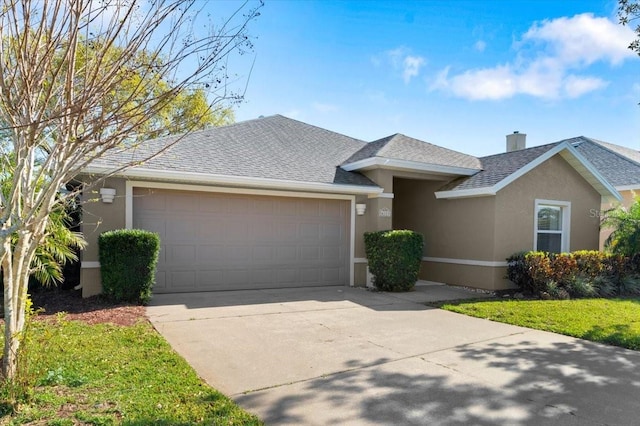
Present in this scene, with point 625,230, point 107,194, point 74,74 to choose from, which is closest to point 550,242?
point 625,230

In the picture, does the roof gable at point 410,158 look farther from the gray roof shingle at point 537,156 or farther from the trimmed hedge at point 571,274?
the trimmed hedge at point 571,274

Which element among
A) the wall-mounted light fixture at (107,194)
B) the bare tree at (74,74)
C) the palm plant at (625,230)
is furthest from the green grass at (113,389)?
the palm plant at (625,230)

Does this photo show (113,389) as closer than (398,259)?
Yes

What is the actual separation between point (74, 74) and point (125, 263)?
5025 millimetres

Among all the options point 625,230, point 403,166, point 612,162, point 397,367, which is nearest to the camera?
point 397,367

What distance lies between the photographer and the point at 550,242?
1202 centimetres

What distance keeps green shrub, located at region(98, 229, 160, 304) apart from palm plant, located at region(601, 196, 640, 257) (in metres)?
12.4

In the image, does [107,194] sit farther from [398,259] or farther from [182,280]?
[398,259]

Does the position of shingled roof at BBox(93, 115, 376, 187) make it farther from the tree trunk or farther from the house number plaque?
the tree trunk

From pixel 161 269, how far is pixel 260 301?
99.4 inches


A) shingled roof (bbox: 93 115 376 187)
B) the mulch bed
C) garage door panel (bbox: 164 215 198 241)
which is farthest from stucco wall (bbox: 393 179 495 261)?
the mulch bed

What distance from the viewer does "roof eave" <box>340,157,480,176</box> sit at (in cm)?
1098

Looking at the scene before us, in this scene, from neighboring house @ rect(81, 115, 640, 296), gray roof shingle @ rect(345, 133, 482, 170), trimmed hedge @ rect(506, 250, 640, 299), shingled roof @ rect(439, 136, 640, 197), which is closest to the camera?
neighboring house @ rect(81, 115, 640, 296)

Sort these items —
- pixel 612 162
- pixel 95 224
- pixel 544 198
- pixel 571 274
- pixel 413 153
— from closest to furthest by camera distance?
pixel 95 224 → pixel 571 274 → pixel 544 198 → pixel 413 153 → pixel 612 162
